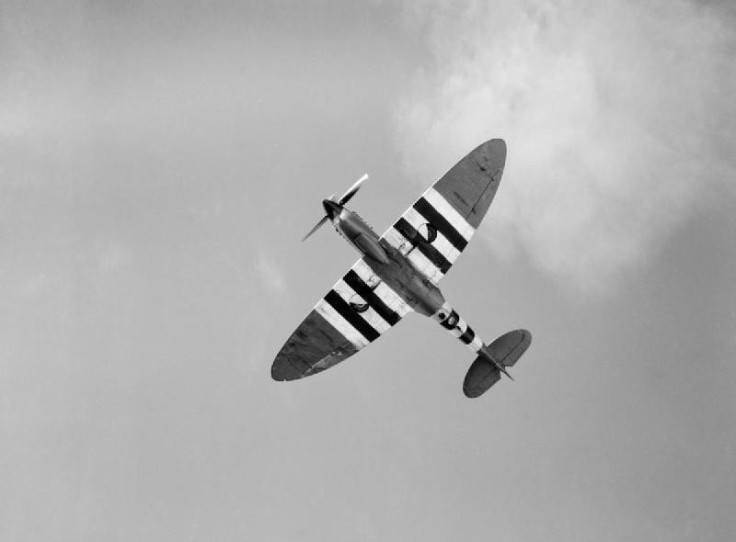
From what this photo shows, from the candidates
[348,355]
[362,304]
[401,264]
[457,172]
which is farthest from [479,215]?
[348,355]

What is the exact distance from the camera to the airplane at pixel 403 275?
28016 mm

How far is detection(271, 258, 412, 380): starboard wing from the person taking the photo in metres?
28.3

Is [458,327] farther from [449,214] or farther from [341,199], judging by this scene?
[341,199]

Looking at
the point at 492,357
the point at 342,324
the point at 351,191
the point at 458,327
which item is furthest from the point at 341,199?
the point at 492,357

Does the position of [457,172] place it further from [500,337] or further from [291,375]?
[291,375]

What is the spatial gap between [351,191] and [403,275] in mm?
3804

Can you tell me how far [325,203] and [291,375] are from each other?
7.44 metres

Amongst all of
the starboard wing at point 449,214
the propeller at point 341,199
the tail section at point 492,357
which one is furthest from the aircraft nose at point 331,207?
the tail section at point 492,357

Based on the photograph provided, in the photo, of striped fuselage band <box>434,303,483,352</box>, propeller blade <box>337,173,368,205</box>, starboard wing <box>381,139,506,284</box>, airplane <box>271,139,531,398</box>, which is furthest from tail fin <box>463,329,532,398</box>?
propeller blade <box>337,173,368,205</box>

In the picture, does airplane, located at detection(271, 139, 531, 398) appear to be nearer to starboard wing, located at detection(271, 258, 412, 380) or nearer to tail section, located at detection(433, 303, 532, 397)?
starboard wing, located at detection(271, 258, 412, 380)

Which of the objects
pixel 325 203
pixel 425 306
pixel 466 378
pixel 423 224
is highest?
pixel 325 203

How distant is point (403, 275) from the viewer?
28.1m

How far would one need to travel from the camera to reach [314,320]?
2892 cm

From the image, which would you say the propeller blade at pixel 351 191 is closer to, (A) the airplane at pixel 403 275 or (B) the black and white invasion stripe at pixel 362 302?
(A) the airplane at pixel 403 275
